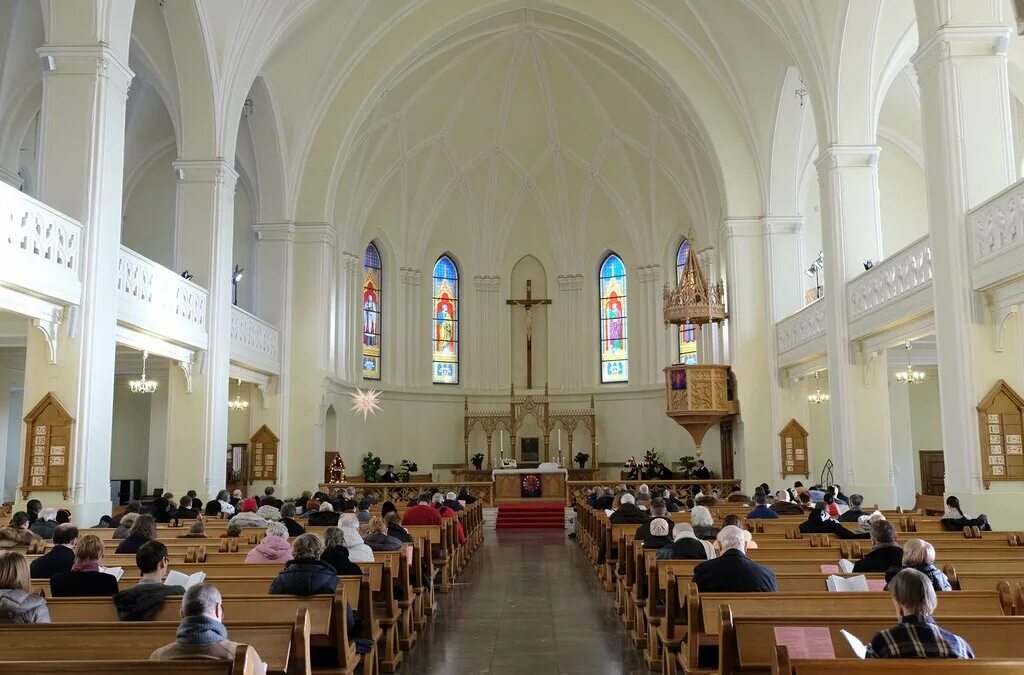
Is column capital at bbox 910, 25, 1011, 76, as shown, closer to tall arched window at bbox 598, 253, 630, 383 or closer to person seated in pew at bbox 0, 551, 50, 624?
person seated in pew at bbox 0, 551, 50, 624

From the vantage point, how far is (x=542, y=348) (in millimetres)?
32281

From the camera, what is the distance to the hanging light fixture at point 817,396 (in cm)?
2143

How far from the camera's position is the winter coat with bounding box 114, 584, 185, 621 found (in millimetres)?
5309

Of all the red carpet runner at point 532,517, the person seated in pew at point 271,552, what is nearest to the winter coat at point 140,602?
the person seated in pew at point 271,552

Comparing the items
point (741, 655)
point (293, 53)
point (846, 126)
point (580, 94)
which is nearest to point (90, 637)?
point (741, 655)

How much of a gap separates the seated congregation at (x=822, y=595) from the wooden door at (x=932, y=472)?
42.3 feet

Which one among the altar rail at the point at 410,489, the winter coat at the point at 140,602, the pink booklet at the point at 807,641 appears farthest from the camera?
the altar rail at the point at 410,489

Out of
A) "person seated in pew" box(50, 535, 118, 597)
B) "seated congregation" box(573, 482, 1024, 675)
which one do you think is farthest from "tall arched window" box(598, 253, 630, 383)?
"person seated in pew" box(50, 535, 118, 597)

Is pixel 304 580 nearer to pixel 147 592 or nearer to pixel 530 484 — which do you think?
pixel 147 592

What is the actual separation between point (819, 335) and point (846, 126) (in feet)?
14.3

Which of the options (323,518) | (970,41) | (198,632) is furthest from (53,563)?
(970,41)

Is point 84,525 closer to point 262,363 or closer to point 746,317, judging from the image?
point 262,363

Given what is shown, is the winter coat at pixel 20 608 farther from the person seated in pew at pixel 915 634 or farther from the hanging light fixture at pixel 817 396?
the hanging light fixture at pixel 817 396

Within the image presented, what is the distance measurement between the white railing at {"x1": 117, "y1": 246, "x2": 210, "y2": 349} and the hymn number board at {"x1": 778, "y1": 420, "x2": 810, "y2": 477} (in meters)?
13.5
